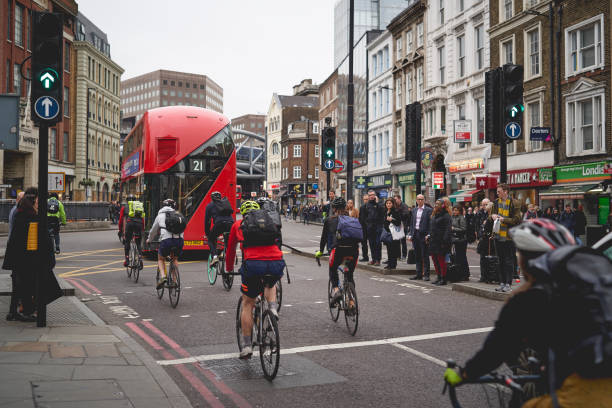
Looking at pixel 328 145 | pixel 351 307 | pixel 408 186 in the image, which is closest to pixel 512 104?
pixel 351 307

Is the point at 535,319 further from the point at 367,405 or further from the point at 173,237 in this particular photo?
the point at 173,237

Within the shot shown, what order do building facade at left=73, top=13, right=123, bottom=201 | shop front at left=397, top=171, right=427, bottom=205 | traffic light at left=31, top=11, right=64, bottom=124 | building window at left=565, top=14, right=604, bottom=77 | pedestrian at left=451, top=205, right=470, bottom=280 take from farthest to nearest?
building facade at left=73, top=13, right=123, bottom=201
shop front at left=397, top=171, right=427, bottom=205
building window at left=565, top=14, right=604, bottom=77
pedestrian at left=451, top=205, right=470, bottom=280
traffic light at left=31, top=11, right=64, bottom=124

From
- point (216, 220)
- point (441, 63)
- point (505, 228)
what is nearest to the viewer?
point (505, 228)

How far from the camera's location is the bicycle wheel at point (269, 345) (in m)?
5.46

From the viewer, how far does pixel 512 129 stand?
1006 centimetres

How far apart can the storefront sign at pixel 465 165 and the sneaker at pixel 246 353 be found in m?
26.2

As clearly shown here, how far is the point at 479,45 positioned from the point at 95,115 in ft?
142

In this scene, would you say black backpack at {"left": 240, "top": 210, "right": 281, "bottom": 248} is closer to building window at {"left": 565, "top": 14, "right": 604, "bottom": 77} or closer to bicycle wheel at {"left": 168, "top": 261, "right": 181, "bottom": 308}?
bicycle wheel at {"left": 168, "top": 261, "right": 181, "bottom": 308}

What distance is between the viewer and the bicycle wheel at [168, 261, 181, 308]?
385 inches

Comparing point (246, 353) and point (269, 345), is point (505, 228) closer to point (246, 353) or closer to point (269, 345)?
point (246, 353)

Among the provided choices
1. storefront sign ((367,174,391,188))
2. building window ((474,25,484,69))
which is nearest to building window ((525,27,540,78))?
building window ((474,25,484,69))

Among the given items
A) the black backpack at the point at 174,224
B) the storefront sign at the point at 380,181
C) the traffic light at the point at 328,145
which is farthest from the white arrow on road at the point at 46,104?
the storefront sign at the point at 380,181

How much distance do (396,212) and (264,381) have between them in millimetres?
9180

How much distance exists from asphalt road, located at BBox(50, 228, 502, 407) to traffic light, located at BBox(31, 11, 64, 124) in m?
2.99
